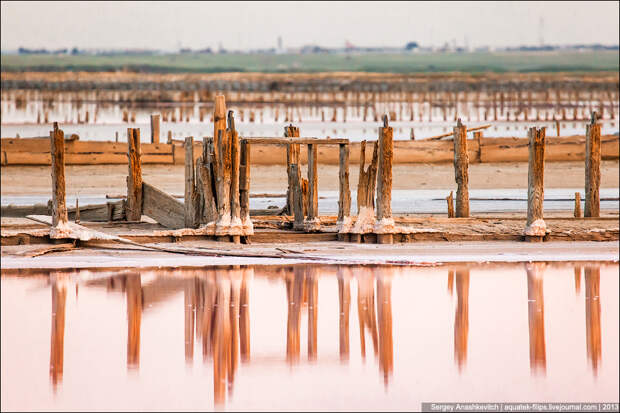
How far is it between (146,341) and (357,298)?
3039mm

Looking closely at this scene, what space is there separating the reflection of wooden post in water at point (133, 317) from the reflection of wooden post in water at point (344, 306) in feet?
6.31

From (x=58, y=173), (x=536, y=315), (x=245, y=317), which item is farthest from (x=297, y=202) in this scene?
(x=536, y=315)

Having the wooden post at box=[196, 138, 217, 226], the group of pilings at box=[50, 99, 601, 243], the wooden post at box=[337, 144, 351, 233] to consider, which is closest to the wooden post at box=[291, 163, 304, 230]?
the group of pilings at box=[50, 99, 601, 243]

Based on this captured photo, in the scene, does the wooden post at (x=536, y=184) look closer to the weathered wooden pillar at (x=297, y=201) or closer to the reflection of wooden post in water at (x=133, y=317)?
the weathered wooden pillar at (x=297, y=201)

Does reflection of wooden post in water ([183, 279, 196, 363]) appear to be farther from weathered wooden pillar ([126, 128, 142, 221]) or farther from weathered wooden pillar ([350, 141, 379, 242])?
weathered wooden pillar ([126, 128, 142, 221])

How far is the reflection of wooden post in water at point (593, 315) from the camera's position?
46.1ft

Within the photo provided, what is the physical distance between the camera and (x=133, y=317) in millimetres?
15586

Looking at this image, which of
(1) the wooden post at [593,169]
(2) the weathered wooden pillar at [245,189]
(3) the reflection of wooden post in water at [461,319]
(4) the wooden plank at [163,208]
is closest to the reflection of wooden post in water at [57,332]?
(2) the weathered wooden pillar at [245,189]

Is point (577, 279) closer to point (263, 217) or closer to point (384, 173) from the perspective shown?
point (384, 173)

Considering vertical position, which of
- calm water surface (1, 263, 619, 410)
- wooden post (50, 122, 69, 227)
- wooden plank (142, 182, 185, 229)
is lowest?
calm water surface (1, 263, 619, 410)

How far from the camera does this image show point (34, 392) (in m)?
12.6

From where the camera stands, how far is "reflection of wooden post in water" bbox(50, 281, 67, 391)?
13.3 m

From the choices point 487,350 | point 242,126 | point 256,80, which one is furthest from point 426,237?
point 256,80

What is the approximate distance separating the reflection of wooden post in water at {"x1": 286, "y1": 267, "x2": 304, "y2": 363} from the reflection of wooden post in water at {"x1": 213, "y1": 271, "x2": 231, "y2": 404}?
0.59 metres
